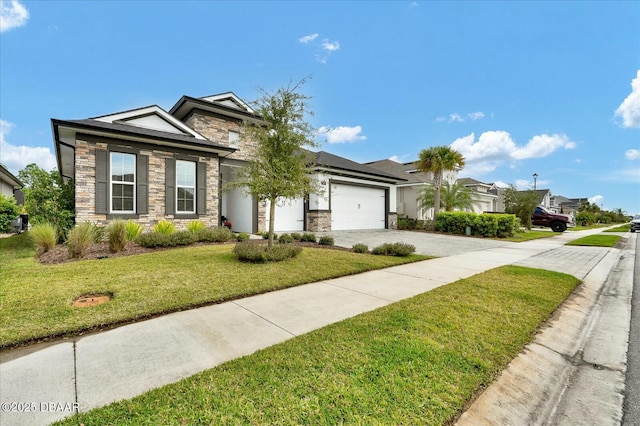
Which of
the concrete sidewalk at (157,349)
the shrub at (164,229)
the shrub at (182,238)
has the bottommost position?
the concrete sidewalk at (157,349)

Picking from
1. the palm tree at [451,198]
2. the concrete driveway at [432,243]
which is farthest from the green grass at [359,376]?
the palm tree at [451,198]

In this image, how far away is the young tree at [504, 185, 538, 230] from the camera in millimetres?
22750

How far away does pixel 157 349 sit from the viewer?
2.76 metres

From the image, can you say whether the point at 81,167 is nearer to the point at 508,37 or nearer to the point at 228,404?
the point at 228,404

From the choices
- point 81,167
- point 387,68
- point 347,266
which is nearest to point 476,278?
point 347,266

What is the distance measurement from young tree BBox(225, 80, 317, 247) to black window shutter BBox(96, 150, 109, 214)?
5719 mm

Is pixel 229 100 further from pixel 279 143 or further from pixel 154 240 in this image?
pixel 279 143

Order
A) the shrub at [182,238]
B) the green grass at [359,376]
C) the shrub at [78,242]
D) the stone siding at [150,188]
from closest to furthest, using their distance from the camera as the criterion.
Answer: the green grass at [359,376], the shrub at [78,242], the shrub at [182,238], the stone siding at [150,188]

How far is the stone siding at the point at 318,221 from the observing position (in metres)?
15.1

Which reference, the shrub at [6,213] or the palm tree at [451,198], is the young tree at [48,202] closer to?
the shrub at [6,213]

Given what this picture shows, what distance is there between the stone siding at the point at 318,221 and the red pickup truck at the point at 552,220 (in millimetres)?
21489

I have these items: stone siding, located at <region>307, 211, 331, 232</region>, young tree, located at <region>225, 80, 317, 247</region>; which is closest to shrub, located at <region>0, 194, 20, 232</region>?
young tree, located at <region>225, 80, 317, 247</region>

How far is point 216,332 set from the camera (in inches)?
124

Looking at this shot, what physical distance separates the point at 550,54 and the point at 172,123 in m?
17.8
